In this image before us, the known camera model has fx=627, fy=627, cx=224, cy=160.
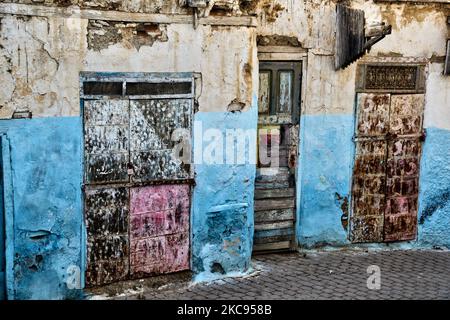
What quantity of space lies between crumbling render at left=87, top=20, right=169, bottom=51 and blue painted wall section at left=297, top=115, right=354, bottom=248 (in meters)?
2.46

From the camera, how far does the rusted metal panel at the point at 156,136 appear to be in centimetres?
679

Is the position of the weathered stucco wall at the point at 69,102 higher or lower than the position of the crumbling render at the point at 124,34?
lower

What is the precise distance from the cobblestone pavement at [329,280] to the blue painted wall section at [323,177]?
330 mm

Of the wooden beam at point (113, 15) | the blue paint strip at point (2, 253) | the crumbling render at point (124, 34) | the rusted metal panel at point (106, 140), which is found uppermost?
the wooden beam at point (113, 15)

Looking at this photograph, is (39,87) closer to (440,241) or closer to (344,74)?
(344,74)

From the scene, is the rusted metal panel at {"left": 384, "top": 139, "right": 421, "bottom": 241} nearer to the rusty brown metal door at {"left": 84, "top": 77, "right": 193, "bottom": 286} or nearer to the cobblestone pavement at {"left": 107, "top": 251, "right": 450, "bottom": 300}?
the cobblestone pavement at {"left": 107, "top": 251, "right": 450, "bottom": 300}

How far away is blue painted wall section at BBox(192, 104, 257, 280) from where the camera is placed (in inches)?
284

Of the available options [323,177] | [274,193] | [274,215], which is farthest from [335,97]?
[274,215]

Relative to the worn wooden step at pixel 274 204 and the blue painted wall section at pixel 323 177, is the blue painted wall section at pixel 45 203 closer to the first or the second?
the worn wooden step at pixel 274 204

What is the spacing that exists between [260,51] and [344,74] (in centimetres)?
123

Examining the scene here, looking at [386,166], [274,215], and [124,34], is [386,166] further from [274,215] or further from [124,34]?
[124,34]

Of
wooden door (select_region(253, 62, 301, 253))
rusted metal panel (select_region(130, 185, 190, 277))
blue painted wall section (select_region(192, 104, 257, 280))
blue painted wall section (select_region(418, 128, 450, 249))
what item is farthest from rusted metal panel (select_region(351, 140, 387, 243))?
rusted metal panel (select_region(130, 185, 190, 277))

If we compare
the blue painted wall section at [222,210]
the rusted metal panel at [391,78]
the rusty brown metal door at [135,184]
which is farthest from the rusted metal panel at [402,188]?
the rusty brown metal door at [135,184]

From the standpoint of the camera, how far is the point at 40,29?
6.12 metres
